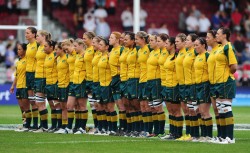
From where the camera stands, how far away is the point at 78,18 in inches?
1545

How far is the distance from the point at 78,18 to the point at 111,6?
1.90m

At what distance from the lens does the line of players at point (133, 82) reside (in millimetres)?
18609

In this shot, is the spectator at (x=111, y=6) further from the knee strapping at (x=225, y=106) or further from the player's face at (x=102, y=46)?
the knee strapping at (x=225, y=106)

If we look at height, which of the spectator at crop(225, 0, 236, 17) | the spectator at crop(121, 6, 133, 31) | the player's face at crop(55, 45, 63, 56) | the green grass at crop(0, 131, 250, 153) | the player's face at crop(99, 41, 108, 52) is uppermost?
the spectator at crop(225, 0, 236, 17)

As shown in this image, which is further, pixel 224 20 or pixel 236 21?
pixel 236 21

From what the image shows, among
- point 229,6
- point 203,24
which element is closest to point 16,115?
point 203,24

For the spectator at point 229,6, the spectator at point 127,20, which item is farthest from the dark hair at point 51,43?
the spectator at point 229,6

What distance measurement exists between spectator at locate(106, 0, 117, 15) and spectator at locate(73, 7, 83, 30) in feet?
4.72

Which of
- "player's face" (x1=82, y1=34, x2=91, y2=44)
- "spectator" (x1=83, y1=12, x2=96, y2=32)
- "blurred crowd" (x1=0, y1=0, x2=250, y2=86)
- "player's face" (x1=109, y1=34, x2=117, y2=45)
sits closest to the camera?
"player's face" (x1=109, y1=34, x2=117, y2=45)

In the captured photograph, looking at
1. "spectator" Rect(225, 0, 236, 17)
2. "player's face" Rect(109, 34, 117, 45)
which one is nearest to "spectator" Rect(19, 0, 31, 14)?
"spectator" Rect(225, 0, 236, 17)

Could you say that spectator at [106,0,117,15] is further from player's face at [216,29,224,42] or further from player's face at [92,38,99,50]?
player's face at [216,29,224,42]

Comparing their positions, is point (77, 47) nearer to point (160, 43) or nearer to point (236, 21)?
point (160, 43)

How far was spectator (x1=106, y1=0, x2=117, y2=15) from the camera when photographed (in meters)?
40.2

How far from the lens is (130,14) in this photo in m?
39.8
